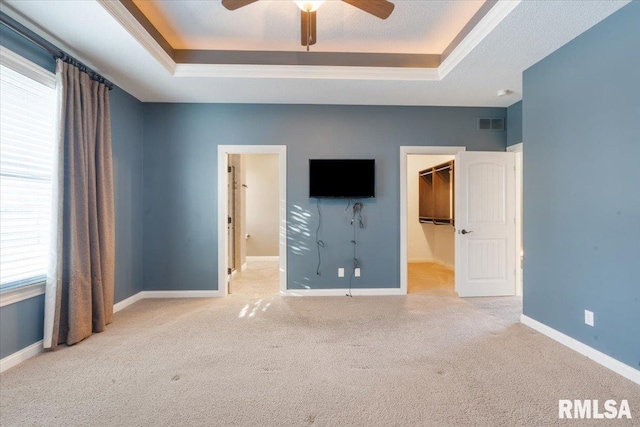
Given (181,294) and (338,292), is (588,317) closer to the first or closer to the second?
(338,292)

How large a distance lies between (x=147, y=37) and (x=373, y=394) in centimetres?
344

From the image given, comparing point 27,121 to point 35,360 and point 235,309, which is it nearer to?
point 35,360

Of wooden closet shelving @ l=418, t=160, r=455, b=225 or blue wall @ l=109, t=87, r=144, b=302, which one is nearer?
blue wall @ l=109, t=87, r=144, b=302

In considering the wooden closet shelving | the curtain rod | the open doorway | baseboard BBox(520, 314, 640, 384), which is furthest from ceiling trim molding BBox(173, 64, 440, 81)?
baseboard BBox(520, 314, 640, 384)

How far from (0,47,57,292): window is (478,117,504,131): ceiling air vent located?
16.1 ft

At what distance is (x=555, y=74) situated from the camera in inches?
102

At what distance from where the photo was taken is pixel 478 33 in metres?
2.45

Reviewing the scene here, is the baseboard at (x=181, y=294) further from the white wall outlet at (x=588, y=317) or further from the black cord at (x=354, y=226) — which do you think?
the white wall outlet at (x=588, y=317)

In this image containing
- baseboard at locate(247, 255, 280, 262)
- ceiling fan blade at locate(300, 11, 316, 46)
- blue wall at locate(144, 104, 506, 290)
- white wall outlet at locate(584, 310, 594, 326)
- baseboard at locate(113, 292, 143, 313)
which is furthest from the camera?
baseboard at locate(247, 255, 280, 262)

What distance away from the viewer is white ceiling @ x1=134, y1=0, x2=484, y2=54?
8.04 feet

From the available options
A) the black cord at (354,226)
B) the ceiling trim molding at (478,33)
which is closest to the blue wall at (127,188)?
the black cord at (354,226)

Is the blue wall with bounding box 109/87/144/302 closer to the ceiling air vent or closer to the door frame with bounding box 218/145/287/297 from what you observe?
the door frame with bounding box 218/145/287/297

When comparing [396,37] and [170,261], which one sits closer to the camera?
[396,37]

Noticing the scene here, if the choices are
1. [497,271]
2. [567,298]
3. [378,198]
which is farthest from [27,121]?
[497,271]
